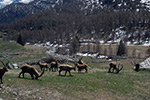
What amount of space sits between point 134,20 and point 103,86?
173m

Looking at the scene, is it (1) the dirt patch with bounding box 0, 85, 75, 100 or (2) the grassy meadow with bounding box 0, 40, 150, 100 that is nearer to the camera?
(1) the dirt patch with bounding box 0, 85, 75, 100

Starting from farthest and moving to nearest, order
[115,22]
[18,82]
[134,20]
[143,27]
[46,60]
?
[115,22] < [134,20] < [143,27] < [46,60] < [18,82]

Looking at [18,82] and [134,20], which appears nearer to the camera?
[18,82]

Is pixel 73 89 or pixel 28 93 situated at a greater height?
pixel 28 93

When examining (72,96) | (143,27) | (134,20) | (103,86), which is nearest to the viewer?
(72,96)

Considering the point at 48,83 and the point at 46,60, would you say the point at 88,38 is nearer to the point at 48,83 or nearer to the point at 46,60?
the point at 46,60

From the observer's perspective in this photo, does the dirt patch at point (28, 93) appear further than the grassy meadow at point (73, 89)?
No

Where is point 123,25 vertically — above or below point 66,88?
above

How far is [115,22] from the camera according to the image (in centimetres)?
19162

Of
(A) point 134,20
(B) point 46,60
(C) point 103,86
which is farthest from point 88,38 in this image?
(C) point 103,86

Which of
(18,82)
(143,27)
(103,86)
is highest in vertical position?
(143,27)

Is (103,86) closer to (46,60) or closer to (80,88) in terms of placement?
(80,88)

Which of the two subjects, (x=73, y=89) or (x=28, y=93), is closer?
(x=28, y=93)

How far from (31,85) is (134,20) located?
179m
